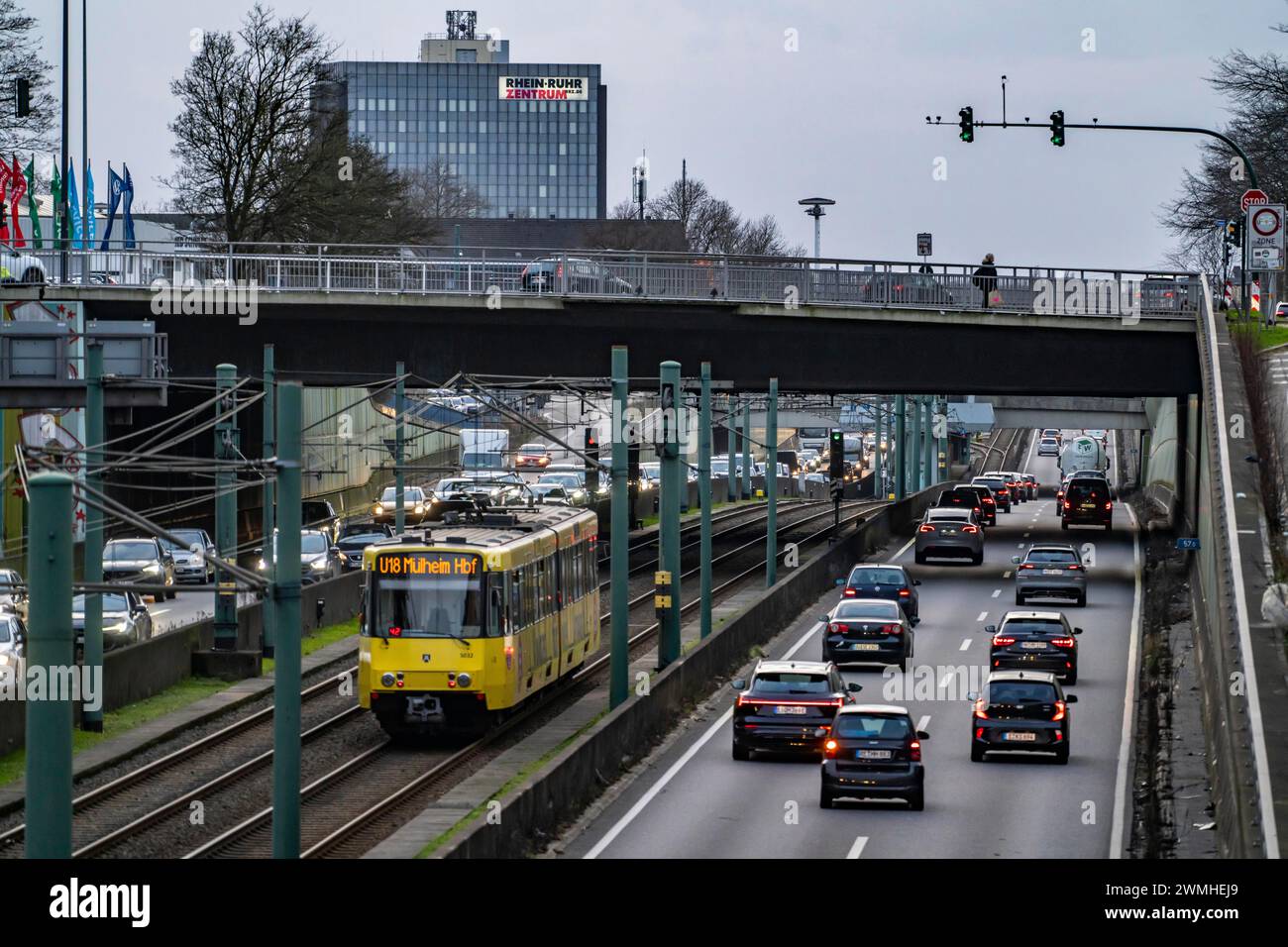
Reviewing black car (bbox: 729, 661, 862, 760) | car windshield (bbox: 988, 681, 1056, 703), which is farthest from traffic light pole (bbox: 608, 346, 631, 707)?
car windshield (bbox: 988, 681, 1056, 703)

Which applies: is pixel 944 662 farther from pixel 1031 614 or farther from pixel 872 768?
pixel 872 768

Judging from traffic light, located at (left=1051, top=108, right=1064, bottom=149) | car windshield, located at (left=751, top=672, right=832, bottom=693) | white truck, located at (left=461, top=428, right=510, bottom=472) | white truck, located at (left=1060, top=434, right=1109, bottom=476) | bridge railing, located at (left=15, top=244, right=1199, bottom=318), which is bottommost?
white truck, located at (left=1060, top=434, right=1109, bottom=476)

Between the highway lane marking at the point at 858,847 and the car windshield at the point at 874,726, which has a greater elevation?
the car windshield at the point at 874,726

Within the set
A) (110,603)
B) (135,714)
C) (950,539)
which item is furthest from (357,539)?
(135,714)

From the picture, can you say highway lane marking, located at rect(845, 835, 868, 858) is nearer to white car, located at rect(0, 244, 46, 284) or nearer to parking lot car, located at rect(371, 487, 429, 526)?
white car, located at rect(0, 244, 46, 284)

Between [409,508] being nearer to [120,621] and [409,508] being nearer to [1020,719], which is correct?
[120,621]

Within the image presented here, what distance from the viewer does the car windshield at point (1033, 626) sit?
38250 millimetres

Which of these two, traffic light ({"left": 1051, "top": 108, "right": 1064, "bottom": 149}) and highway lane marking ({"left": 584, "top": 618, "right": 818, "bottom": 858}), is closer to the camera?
highway lane marking ({"left": 584, "top": 618, "right": 818, "bottom": 858})

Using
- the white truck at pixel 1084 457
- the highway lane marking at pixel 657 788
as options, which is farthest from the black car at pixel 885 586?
the white truck at pixel 1084 457

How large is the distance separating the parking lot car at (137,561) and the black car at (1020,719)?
23.8 metres

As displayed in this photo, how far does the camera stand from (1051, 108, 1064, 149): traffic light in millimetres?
42375

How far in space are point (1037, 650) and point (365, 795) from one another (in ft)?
51.4

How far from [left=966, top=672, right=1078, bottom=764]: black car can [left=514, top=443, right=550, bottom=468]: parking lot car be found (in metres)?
49.0

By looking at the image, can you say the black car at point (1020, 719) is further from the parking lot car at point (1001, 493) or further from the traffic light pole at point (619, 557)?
the parking lot car at point (1001, 493)
